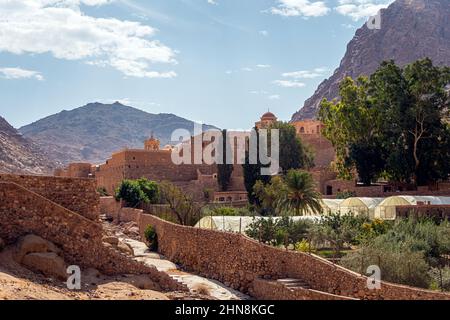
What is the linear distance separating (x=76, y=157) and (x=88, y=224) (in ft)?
441

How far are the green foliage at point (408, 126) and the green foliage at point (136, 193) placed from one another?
43.9 ft

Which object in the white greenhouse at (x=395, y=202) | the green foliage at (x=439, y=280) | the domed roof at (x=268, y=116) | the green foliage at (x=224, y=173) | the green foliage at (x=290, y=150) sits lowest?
the green foliage at (x=439, y=280)

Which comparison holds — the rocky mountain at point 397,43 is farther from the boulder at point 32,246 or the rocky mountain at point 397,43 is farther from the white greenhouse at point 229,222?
the boulder at point 32,246

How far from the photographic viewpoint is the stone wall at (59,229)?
14695 millimetres

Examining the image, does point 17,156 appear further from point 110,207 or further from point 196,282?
point 196,282

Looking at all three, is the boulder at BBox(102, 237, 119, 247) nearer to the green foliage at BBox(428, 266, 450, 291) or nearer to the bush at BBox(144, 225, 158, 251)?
the bush at BBox(144, 225, 158, 251)

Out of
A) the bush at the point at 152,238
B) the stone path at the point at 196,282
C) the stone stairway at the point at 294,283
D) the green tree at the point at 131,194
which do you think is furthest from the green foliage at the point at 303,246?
the green tree at the point at 131,194

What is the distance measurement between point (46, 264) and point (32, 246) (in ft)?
1.89

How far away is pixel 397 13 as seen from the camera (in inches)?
5906

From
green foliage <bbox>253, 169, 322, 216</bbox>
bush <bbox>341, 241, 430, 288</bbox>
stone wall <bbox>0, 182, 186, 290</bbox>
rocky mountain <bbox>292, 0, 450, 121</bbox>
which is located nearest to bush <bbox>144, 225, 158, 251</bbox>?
green foliage <bbox>253, 169, 322, 216</bbox>

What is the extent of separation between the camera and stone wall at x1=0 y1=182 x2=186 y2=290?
14695 mm
